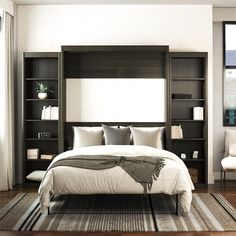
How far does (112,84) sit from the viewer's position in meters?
6.71

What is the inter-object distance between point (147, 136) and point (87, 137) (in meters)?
0.90

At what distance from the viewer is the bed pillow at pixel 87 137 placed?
6.22m

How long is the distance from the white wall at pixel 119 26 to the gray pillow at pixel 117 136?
4.65 feet

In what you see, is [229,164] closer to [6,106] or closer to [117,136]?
[117,136]

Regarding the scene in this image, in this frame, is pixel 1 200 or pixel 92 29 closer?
pixel 1 200

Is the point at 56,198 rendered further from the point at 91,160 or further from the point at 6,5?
the point at 6,5

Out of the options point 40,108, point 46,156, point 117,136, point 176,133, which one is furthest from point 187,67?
point 46,156

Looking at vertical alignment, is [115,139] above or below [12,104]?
below

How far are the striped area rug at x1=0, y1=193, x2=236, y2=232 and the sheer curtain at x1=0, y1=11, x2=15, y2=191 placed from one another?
0.81 m

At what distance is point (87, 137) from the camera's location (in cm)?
625

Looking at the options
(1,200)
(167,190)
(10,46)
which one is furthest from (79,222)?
(10,46)

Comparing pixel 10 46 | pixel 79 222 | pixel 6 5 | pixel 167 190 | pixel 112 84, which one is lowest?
pixel 79 222

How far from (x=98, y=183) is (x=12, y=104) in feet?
8.27

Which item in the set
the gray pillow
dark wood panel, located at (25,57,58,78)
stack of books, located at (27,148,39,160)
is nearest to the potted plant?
dark wood panel, located at (25,57,58,78)
